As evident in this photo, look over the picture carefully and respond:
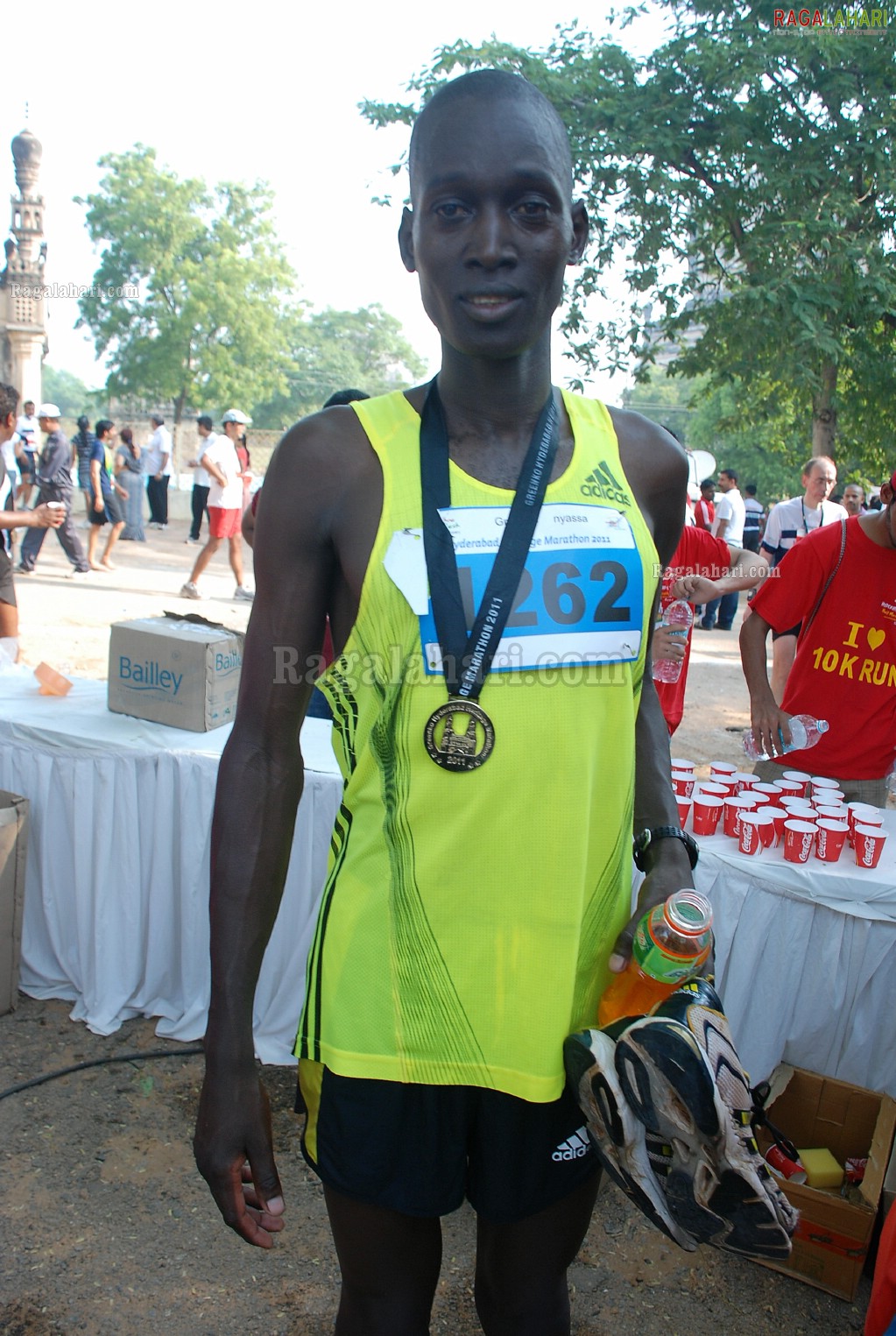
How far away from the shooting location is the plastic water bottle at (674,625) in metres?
4.73

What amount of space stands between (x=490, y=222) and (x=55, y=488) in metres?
11.4

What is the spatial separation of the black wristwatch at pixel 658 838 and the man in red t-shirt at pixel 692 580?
10.4 feet

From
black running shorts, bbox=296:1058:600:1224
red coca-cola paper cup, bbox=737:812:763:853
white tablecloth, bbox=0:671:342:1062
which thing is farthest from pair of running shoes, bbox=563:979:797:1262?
white tablecloth, bbox=0:671:342:1062

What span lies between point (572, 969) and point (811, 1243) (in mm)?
2070

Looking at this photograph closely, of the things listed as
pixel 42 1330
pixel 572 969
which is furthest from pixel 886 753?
pixel 42 1330

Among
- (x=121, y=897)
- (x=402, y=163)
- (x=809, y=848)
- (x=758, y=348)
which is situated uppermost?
(x=402, y=163)

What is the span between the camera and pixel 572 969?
132 centimetres

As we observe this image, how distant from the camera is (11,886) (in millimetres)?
3760

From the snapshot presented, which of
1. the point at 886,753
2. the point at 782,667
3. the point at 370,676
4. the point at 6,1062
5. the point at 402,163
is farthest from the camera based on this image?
the point at 402,163

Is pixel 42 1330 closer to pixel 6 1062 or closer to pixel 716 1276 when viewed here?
pixel 6 1062

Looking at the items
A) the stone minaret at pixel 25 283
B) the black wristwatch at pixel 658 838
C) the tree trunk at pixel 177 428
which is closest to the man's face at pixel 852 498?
the black wristwatch at pixel 658 838

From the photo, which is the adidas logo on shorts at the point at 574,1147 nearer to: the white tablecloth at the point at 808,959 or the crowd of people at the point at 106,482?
the white tablecloth at the point at 808,959

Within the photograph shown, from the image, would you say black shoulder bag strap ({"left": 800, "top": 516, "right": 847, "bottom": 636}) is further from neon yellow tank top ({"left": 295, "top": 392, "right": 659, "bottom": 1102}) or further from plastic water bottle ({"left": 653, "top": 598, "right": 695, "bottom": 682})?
neon yellow tank top ({"left": 295, "top": 392, "right": 659, "bottom": 1102})

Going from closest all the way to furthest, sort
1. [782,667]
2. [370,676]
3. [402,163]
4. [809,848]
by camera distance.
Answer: [370,676], [809,848], [782,667], [402,163]
